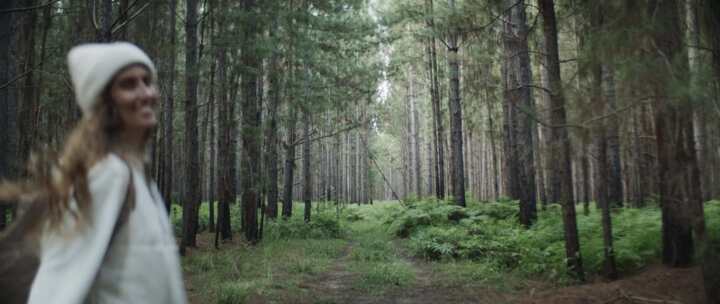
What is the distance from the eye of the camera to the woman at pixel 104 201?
152 centimetres

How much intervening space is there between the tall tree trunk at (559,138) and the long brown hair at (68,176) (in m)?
5.90

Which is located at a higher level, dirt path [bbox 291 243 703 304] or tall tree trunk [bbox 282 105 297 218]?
tall tree trunk [bbox 282 105 297 218]

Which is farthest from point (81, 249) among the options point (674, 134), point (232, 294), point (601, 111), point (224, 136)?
point (224, 136)

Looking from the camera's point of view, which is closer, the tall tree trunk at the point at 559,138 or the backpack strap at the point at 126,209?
the backpack strap at the point at 126,209

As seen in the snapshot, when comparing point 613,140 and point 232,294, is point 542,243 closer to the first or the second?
point 613,140

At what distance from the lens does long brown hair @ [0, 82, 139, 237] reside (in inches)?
Answer: 60.1

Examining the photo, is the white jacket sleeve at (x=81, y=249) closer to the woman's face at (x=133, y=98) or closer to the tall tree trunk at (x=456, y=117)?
the woman's face at (x=133, y=98)

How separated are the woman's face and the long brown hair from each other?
0.02 m

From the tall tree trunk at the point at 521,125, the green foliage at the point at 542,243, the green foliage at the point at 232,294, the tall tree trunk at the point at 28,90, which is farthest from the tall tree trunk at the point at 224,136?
the tall tree trunk at the point at 521,125

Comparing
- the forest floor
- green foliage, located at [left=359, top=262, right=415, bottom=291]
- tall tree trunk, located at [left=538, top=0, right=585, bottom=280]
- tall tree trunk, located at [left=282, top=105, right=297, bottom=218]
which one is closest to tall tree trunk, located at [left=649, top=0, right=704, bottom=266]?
the forest floor

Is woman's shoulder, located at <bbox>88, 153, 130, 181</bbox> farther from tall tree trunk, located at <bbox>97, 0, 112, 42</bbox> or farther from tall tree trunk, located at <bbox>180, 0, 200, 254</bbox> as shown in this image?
tall tree trunk, located at <bbox>180, 0, 200, 254</bbox>

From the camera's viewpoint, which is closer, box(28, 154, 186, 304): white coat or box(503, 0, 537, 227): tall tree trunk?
box(28, 154, 186, 304): white coat

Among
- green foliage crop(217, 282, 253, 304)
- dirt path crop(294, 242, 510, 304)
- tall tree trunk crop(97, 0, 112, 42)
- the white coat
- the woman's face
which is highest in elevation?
tall tree trunk crop(97, 0, 112, 42)

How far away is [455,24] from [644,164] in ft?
17.0
